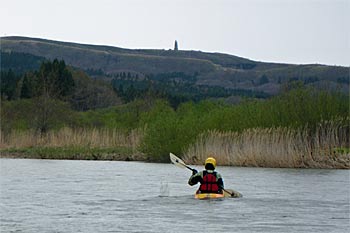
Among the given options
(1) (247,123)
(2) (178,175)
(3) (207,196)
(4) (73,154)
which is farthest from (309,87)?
(3) (207,196)

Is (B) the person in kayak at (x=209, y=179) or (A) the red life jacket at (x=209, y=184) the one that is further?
(A) the red life jacket at (x=209, y=184)

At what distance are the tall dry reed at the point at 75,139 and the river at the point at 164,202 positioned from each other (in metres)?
9.51

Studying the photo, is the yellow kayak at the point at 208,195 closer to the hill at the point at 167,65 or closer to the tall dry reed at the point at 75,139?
the tall dry reed at the point at 75,139

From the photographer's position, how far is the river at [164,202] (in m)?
17.6

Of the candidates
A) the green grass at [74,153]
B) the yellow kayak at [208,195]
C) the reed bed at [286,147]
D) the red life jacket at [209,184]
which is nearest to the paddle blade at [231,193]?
the yellow kayak at [208,195]

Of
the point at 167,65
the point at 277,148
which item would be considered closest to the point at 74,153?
the point at 277,148

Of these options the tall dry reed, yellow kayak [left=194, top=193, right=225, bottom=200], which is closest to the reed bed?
the tall dry reed

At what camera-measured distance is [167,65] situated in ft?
564

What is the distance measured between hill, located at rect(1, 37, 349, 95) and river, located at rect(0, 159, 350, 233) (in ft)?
377

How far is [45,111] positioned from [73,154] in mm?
10270

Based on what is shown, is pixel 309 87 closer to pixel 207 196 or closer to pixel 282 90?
pixel 282 90

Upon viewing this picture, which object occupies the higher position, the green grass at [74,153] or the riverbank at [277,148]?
the riverbank at [277,148]

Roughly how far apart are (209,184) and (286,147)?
11.4 m

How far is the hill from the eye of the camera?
155 metres
